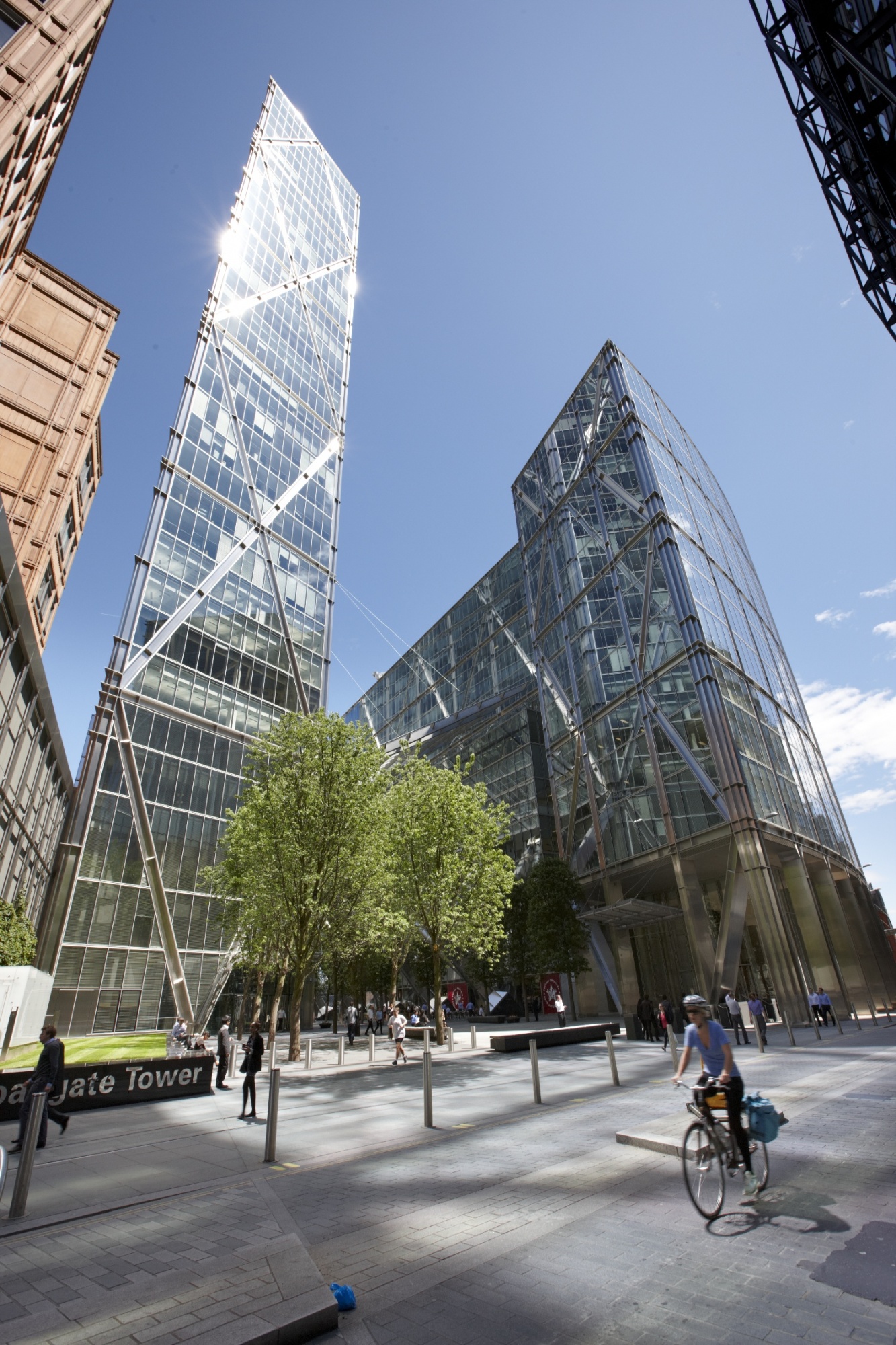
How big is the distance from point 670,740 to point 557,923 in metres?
11.9

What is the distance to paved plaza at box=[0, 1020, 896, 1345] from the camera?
152 inches

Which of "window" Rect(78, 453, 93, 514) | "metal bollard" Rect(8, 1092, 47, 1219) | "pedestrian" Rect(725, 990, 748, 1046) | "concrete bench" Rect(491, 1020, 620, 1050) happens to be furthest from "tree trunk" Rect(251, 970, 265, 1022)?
"window" Rect(78, 453, 93, 514)

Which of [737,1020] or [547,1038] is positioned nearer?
[737,1020]

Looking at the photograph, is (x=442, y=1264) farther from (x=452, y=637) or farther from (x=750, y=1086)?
(x=452, y=637)

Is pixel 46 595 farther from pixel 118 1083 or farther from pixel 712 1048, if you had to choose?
pixel 712 1048

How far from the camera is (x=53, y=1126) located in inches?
464

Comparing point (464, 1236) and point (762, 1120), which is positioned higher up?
point (762, 1120)

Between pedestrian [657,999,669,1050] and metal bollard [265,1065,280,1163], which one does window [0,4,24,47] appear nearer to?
metal bollard [265,1065,280,1163]

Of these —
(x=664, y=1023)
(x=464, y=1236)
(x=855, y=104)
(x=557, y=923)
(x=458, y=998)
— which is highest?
(x=855, y=104)

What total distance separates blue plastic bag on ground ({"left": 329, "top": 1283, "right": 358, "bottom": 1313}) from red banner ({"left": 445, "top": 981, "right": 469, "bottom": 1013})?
5071 centimetres

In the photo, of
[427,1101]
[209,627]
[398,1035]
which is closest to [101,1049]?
[398,1035]

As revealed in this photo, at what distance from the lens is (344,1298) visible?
4.19m

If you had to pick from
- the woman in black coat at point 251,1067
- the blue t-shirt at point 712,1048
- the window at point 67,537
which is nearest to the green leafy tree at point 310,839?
the woman in black coat at point 251,1067

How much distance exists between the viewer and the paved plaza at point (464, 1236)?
386 cm
